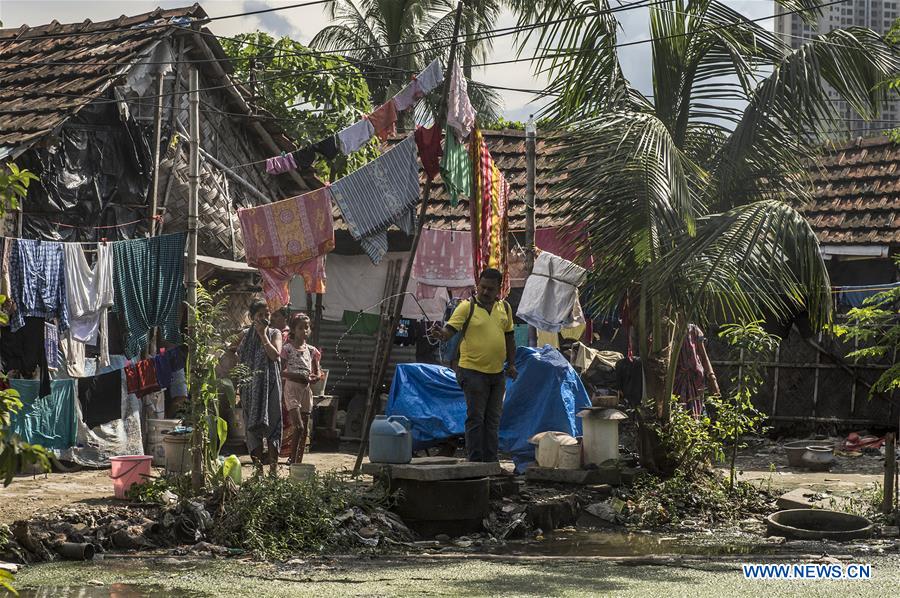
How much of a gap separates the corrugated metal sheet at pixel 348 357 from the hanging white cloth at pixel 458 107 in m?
7.13

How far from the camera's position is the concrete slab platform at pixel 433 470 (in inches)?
349

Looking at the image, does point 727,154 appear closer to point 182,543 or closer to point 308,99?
point 182,543

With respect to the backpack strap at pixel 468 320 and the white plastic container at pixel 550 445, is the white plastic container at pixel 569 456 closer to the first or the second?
the white plastic container at pixel 550 445

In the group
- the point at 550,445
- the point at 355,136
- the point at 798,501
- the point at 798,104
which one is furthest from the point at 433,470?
the point at 798,104

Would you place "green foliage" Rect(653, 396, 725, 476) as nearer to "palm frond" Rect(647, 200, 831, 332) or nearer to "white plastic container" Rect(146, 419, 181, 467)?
"palm frond" Rect(647, 200, 831, 332)

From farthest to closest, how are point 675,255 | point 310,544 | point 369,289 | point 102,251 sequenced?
1. point 369,289
2. point 102,251
3. point 675,255
4. point 310,544

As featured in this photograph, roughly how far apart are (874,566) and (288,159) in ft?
24.8

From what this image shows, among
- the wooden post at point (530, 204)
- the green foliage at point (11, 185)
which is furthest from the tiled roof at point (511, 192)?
the green foliage at point (11, 185)

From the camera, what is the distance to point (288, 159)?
12344mm

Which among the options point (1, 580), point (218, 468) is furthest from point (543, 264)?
point (1, 580)

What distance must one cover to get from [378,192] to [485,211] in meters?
1.22

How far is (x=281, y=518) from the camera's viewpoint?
27.2 feet

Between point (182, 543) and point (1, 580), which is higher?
point (1, 580)

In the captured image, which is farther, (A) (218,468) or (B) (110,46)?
(B) (110,46)
